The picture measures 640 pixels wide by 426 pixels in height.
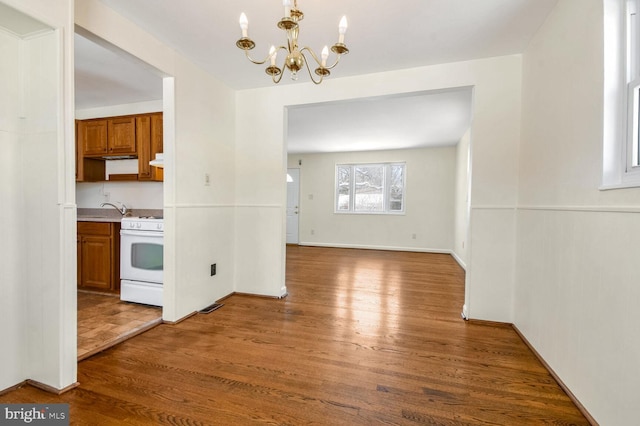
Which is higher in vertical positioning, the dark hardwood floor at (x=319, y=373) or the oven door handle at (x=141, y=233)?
the oven door handle at (x=141, y=233)

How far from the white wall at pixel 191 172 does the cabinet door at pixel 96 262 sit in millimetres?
1291

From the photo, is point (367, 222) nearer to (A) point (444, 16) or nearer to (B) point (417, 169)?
(B) point (417, 169)

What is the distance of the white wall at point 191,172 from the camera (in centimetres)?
249

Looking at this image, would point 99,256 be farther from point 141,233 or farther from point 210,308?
point 210,308

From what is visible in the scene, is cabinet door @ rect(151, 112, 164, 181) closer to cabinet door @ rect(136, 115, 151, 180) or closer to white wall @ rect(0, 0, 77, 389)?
cabinet door @ rect(136, 115, 151, 180)

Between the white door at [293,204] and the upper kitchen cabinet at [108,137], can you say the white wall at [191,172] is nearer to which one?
the upper kitchen cabinet at [108,137]

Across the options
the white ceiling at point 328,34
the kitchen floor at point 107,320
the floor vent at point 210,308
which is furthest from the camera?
the floor vent at point 210,308

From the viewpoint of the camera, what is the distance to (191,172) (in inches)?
107

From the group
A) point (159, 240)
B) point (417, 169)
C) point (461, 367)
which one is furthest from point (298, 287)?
point (417, 169)

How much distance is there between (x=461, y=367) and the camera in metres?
1.91

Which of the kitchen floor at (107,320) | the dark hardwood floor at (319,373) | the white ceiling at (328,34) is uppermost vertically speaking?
the white ceiling at (328,34)

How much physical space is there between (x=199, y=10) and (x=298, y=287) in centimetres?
305

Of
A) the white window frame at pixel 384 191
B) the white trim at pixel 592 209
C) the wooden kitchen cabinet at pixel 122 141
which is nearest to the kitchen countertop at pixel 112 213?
the wooden kitchen cabinet at pixel 122 141

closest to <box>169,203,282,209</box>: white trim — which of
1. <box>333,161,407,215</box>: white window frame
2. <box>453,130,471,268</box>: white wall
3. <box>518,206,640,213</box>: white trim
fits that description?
<box>518,206,640,213</box>: white trim
